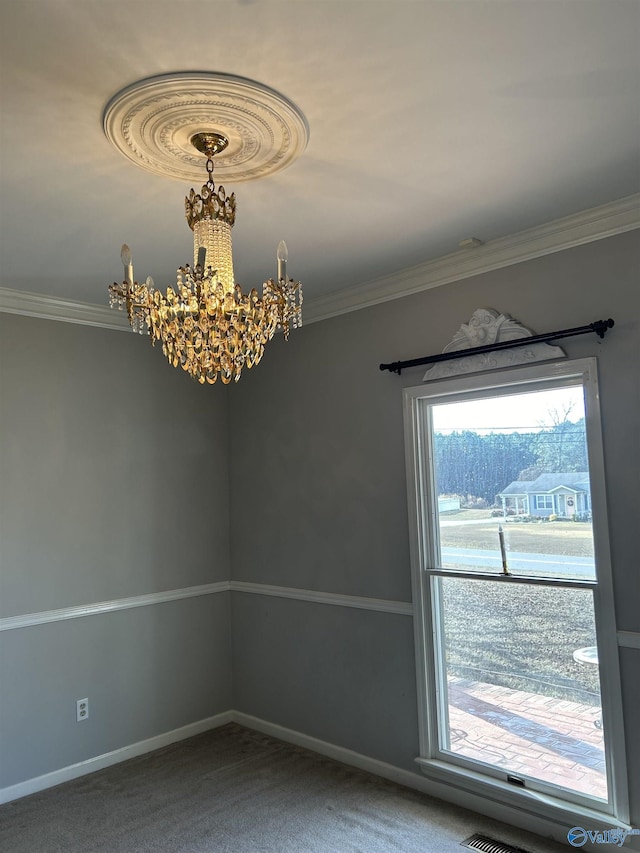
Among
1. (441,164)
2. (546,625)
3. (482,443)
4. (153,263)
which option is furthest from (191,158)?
(546,625)

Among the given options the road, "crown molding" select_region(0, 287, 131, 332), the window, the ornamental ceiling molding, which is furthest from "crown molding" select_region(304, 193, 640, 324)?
the road

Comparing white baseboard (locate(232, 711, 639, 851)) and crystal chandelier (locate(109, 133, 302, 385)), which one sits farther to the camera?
white baseboard (locate(232, 711, 639, 851))

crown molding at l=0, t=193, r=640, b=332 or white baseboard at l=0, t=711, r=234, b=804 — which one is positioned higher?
crown molding at l=0, t=193, r=640, b=332

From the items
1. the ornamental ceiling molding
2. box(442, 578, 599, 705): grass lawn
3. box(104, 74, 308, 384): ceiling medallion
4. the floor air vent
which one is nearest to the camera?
box(104, 74, 308, 384): ceiling medallion

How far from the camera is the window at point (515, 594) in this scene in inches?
108

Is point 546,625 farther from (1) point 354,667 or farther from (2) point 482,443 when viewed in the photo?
(1) point 354,667

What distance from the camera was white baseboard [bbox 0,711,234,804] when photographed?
3365 mm

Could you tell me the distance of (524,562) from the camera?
300 centimetres

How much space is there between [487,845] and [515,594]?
1067 millimetres

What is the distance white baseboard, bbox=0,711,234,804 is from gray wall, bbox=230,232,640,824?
0.25 metres

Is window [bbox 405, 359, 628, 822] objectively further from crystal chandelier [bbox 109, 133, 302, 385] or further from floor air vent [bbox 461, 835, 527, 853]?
crystal chandelier [bbox 109, 133, 302, 385]

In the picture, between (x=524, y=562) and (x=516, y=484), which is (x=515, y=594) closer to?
(x=524, y=562)

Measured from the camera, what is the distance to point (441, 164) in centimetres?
231

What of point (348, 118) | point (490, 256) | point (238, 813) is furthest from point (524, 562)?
point (348, 118)
